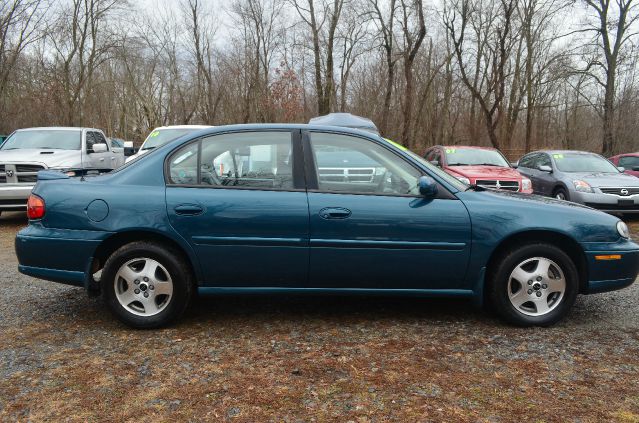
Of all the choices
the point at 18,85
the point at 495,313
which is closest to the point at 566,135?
the point at 18,85

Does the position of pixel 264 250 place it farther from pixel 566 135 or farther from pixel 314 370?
pixel 566 135

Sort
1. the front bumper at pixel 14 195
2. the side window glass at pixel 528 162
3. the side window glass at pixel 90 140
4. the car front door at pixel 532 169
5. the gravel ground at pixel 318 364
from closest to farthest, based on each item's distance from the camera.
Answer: the gravel ground at pixel 318 364
the front bumper at pixel 14 195
the side window glass at pixel 90 140
the car front door at pixel 532 169
the side window glass at pixel 528 162

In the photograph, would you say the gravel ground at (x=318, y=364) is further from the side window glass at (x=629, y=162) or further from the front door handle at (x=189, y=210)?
the side window glass at (x=629, y=162)

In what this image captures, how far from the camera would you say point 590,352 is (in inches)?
130

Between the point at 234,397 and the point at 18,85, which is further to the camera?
the point at 18,85

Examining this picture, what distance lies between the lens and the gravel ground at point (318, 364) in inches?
100

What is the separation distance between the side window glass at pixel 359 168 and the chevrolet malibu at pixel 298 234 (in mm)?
10

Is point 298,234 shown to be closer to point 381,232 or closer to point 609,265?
point 381,232

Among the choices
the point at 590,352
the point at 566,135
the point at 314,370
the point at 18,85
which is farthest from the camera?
the point at 566,135

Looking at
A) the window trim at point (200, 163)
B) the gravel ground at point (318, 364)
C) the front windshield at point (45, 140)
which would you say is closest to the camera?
the gravel ground at point (318, 364)

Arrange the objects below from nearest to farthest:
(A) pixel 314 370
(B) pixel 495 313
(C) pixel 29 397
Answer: (C) pixel 29 397, (A) pixel 314 370, (B) pixel 495 313

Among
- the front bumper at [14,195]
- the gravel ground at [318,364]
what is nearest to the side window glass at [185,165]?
the gravel ground at [318,364]

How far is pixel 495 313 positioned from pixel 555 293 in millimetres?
475

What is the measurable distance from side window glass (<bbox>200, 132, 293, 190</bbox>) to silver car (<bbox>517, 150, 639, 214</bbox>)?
751cm
